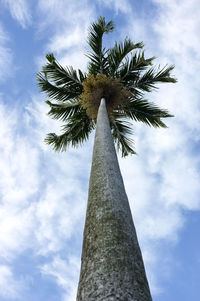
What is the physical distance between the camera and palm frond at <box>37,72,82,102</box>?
28.2 ft

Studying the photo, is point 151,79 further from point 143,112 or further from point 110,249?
point 110,249

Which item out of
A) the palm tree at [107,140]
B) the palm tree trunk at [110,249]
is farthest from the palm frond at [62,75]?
the palm tree trunk at [110,249]

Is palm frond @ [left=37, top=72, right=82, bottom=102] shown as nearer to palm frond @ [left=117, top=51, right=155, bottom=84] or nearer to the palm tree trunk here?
palm frond @ [left=117, top=51, right=155, bottom=84]

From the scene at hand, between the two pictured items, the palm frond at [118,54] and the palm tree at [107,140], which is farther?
the palm frond at [118,54]

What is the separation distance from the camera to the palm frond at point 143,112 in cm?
841

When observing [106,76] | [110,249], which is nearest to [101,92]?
[106,76]

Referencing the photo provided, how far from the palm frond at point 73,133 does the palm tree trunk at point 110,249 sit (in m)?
5.40

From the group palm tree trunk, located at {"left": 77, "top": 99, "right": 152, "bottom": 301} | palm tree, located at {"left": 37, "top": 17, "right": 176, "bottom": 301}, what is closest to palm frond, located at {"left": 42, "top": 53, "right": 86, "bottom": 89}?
palm tree, located at {"left": 37, "top": 17, "right": 176, "bottom": 301}

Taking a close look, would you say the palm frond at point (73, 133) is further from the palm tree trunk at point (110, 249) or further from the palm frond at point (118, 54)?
the palm tree trunk at point (110, 249)

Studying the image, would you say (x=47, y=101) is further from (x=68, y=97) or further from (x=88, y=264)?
(x=88, y=264)

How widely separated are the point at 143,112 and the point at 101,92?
1.93 metres

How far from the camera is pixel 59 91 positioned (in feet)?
28.8

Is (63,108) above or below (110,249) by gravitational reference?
above

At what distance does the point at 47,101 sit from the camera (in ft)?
28.2
